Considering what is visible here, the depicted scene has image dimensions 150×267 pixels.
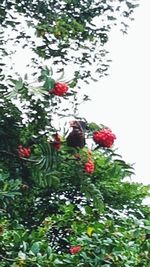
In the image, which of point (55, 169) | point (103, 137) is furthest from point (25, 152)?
point (103, 137)

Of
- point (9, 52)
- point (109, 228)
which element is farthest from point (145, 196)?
point (109, 228)

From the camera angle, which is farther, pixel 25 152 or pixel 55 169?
pixel 25 152

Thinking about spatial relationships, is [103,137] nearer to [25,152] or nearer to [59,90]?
[59,90]

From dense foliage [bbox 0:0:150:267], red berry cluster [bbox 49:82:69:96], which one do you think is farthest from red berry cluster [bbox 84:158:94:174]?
red berry cluster [bbox 49:82:69:96]

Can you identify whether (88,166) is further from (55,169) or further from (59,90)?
(59,90)

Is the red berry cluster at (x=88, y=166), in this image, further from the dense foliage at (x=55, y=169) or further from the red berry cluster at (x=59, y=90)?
the red berry cluster at (x=59, y=90)

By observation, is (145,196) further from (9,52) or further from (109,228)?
(109,228)

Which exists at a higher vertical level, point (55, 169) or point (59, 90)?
point (59, 90)

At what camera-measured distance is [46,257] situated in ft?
5.07

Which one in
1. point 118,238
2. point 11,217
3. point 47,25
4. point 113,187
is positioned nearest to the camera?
point 118,238

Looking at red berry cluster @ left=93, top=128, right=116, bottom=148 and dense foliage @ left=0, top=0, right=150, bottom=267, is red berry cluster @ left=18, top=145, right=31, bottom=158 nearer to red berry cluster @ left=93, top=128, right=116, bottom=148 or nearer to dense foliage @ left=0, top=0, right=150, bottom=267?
dense foliage @ left=0, top=0, right=150, bottom=267

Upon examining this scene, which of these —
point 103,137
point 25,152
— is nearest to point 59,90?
point 103,137

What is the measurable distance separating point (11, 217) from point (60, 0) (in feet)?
4.79

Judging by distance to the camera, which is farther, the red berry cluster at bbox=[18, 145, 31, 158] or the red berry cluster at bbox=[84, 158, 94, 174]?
the red berry cluster at bbox=[18, 145, 31, 158]
